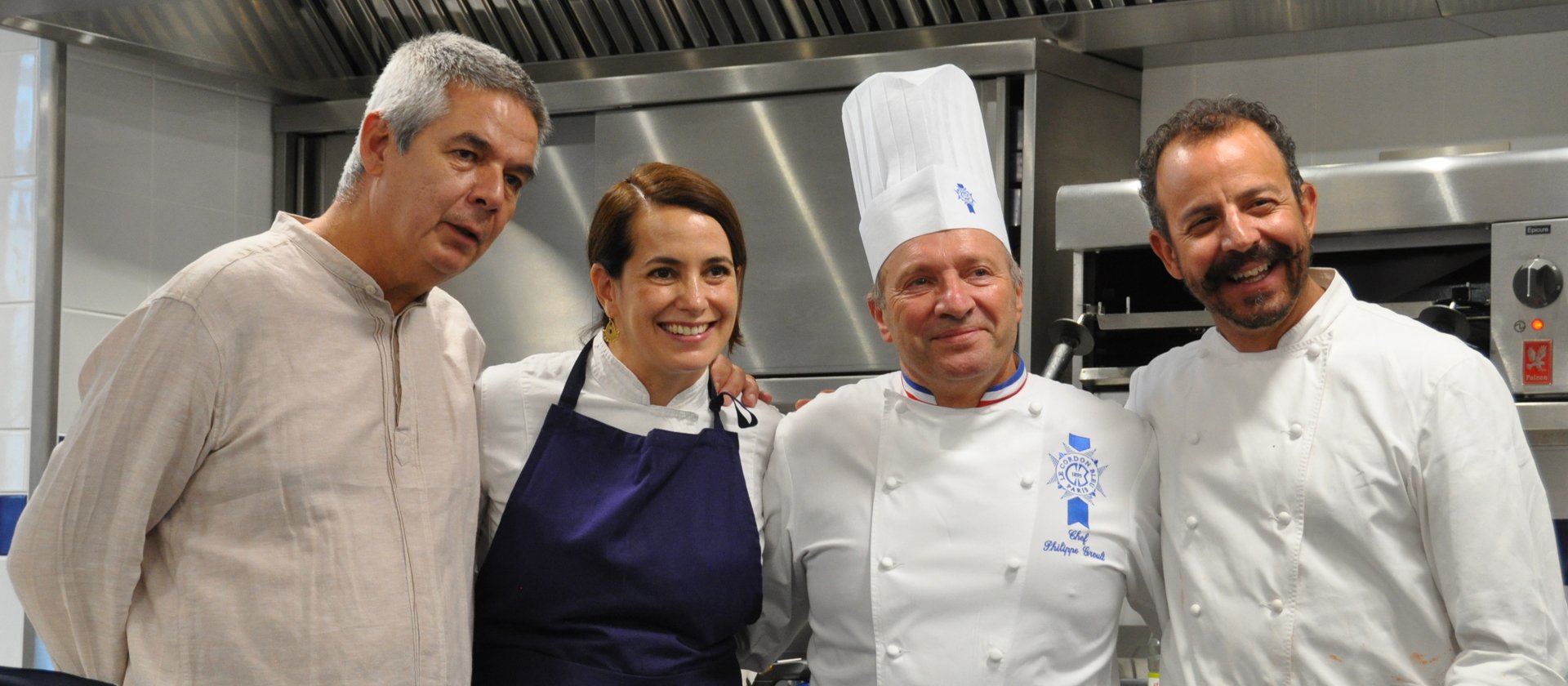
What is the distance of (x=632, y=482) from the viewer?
6.51ft

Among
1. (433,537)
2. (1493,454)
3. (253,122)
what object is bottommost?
(433,537)

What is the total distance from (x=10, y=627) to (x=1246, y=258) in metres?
2.67

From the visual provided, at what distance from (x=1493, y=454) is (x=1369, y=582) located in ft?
0.65

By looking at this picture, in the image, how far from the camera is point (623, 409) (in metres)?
2.05

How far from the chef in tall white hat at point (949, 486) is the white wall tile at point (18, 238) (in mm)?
1867

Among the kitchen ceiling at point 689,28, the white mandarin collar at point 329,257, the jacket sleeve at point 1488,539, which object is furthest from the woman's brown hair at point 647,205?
the kitchen ceiling at point 689,28

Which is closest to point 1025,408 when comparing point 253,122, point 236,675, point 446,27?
point 236,675

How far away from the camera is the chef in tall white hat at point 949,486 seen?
1943mm

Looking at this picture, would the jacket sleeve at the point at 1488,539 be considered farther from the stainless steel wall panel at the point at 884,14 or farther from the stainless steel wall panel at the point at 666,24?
the stainless steel wall panel at the point at 666,24

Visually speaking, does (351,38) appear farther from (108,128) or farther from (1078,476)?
(1078,476)

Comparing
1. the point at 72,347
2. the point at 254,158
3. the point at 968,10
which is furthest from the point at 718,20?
the point at 72,347

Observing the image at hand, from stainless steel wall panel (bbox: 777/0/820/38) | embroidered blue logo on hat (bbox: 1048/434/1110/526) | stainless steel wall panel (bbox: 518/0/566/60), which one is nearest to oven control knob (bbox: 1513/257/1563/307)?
embroidered blue logo on hat (bbox: 1048/434/1110/526)

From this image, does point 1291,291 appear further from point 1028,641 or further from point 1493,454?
point 1028,641

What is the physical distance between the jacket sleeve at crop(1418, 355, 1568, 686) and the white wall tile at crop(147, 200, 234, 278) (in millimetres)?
2641
